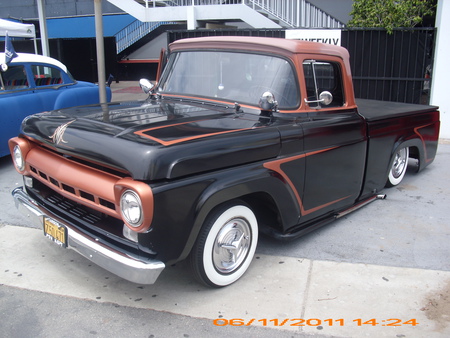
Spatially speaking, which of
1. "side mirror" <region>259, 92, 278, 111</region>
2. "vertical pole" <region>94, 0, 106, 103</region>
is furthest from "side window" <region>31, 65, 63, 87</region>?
"side mirror" <region>259, 92, 278, 111</region>

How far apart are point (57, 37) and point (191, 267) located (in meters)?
19.2

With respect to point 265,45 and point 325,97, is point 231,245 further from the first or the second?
point 265,45

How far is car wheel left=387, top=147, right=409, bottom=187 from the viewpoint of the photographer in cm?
575

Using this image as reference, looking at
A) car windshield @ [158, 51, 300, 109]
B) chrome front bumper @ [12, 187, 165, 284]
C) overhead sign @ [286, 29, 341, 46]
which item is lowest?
chrome front bumper @ [12, 187, 165, 284]

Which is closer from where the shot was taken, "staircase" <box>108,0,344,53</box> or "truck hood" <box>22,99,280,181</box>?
"truck hood" <box>22,99,280,181</box>

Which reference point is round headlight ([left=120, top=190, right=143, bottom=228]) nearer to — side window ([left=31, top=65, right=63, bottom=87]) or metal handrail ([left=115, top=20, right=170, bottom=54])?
side window ([left=31, top=65, right=63, bottom=87])

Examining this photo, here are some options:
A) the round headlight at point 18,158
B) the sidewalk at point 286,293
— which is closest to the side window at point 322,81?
the sidewalk at point 286,293

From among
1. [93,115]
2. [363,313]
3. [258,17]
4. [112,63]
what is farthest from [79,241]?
[112,63]

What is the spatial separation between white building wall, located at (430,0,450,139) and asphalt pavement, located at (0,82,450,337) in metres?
4.68

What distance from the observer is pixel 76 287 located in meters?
3.49

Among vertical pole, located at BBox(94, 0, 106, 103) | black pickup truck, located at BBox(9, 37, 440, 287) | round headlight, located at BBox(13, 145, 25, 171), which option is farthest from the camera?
vertical pole, located at BBox(94, 0, 106, 103)

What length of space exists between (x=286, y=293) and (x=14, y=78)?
5.80 m

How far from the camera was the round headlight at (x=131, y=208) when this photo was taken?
2719mm

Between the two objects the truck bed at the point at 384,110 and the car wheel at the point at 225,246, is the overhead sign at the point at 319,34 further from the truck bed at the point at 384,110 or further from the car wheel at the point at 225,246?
the car wheel at the point at 225,246
